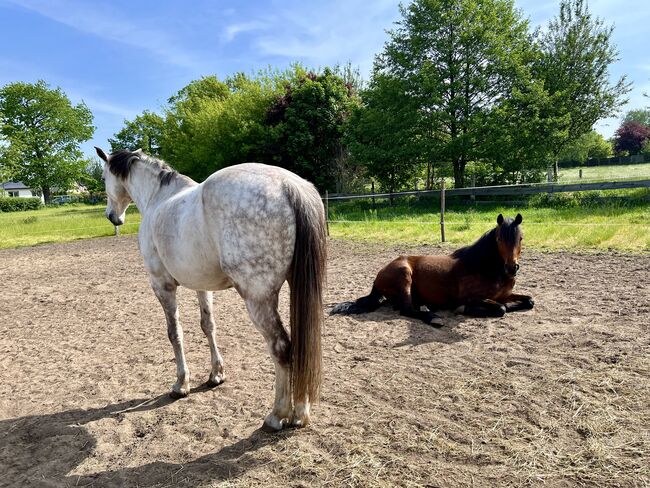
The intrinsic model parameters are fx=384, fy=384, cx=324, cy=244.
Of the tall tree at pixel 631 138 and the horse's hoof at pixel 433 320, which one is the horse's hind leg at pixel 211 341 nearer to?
the horse's hoof at pixel 433 320

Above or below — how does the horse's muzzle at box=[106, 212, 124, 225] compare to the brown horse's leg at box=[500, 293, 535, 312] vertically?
above

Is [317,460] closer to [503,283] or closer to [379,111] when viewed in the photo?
[503,283]

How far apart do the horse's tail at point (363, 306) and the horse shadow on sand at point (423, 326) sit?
6 cm

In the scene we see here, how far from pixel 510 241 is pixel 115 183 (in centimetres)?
440

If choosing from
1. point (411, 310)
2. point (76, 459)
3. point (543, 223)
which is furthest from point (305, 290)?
point (543, 223)

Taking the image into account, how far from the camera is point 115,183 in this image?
13.4ft

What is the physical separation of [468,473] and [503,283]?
9.98 ft

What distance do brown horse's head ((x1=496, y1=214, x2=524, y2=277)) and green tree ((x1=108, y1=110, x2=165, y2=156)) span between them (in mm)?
49769

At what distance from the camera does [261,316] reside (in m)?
2.57

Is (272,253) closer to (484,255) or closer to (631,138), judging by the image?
(484,255)

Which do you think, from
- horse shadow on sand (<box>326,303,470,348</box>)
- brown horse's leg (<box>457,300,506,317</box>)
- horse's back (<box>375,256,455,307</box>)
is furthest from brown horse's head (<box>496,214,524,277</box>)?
horse shadow on sand (<box>326,303,470,348</box>)

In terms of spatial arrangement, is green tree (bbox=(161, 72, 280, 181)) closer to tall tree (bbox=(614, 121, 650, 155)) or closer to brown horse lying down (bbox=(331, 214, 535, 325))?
brown horse lying down (bbox=(331, 214, 535, 325))

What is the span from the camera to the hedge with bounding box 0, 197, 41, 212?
4288 centimetres

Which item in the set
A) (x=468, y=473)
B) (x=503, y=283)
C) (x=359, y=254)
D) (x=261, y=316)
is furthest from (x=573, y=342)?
(x=359, y=254)
